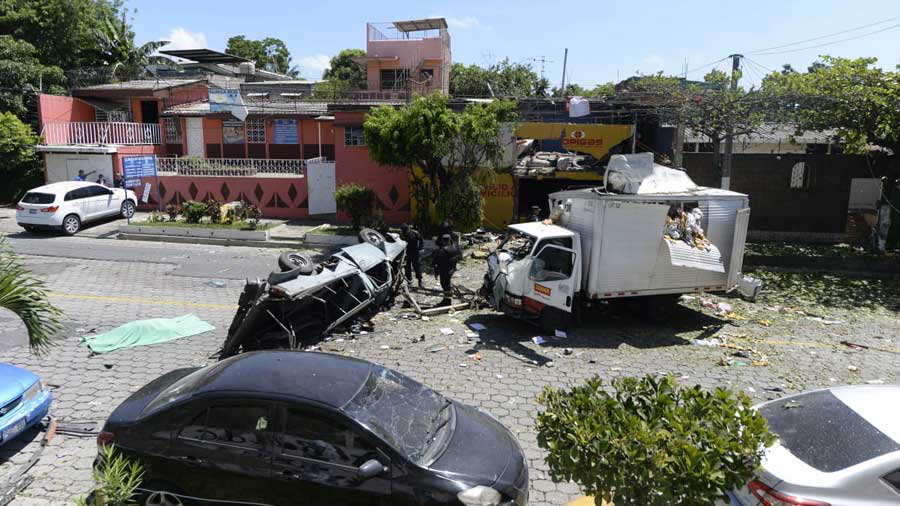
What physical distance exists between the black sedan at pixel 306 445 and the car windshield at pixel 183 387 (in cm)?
2

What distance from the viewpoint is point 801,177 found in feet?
64.3

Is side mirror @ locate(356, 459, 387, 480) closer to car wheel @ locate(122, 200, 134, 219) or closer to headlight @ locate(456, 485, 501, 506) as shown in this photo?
headlight @ locate(456, 485, 501, 506)

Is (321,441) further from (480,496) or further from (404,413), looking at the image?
(480,496)

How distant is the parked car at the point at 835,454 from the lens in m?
3.87

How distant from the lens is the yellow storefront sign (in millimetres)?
19766

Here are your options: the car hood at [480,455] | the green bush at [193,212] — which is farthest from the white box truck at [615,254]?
the green bush at [193,212]

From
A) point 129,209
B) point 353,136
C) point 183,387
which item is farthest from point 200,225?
point 183,387

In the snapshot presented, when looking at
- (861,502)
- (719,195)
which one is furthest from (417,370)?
(719,195)

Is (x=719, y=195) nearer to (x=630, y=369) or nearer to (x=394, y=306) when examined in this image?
(x=630, y=369)

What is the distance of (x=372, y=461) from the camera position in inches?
173

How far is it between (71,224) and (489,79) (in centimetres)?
3541

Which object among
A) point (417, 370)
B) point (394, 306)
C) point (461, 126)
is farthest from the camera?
point (461, 126)

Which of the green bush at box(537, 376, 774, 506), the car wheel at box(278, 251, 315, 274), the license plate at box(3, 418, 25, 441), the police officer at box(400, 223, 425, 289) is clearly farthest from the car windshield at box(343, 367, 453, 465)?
the police officer at box(400, 223, 425, 289)

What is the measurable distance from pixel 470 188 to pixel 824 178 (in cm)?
1223
